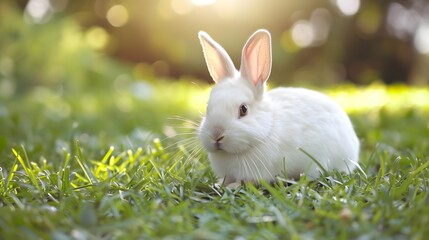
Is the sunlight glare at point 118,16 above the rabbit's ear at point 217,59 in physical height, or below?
below

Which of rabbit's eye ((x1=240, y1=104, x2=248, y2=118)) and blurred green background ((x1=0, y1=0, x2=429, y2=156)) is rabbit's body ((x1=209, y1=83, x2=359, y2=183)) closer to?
rabbit's eye ((x1=240, y1=104, x2=248, y2=118))

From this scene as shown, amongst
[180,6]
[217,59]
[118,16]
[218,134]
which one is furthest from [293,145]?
[118,16]

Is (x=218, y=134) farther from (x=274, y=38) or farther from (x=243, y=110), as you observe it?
(x=274, y=38)

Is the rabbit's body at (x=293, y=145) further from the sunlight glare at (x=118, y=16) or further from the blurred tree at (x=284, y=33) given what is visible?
the sunlight glare at (x=118, y=16)

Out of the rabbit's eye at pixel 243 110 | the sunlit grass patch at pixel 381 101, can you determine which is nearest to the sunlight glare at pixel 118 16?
the sunlit grass patch at pixel 381 101

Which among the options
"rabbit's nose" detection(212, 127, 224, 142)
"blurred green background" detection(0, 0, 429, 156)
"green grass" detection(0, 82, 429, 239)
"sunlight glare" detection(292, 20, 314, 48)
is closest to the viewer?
"green grass" detection(0, 82, 429, 239)

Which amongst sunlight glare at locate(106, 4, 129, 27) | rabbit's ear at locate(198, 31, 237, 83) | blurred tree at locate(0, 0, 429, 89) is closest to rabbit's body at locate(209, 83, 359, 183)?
rabbit's ear at locate(198, 31, 237, 83)

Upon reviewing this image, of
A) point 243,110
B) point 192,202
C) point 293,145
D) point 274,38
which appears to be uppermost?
point 243,110
